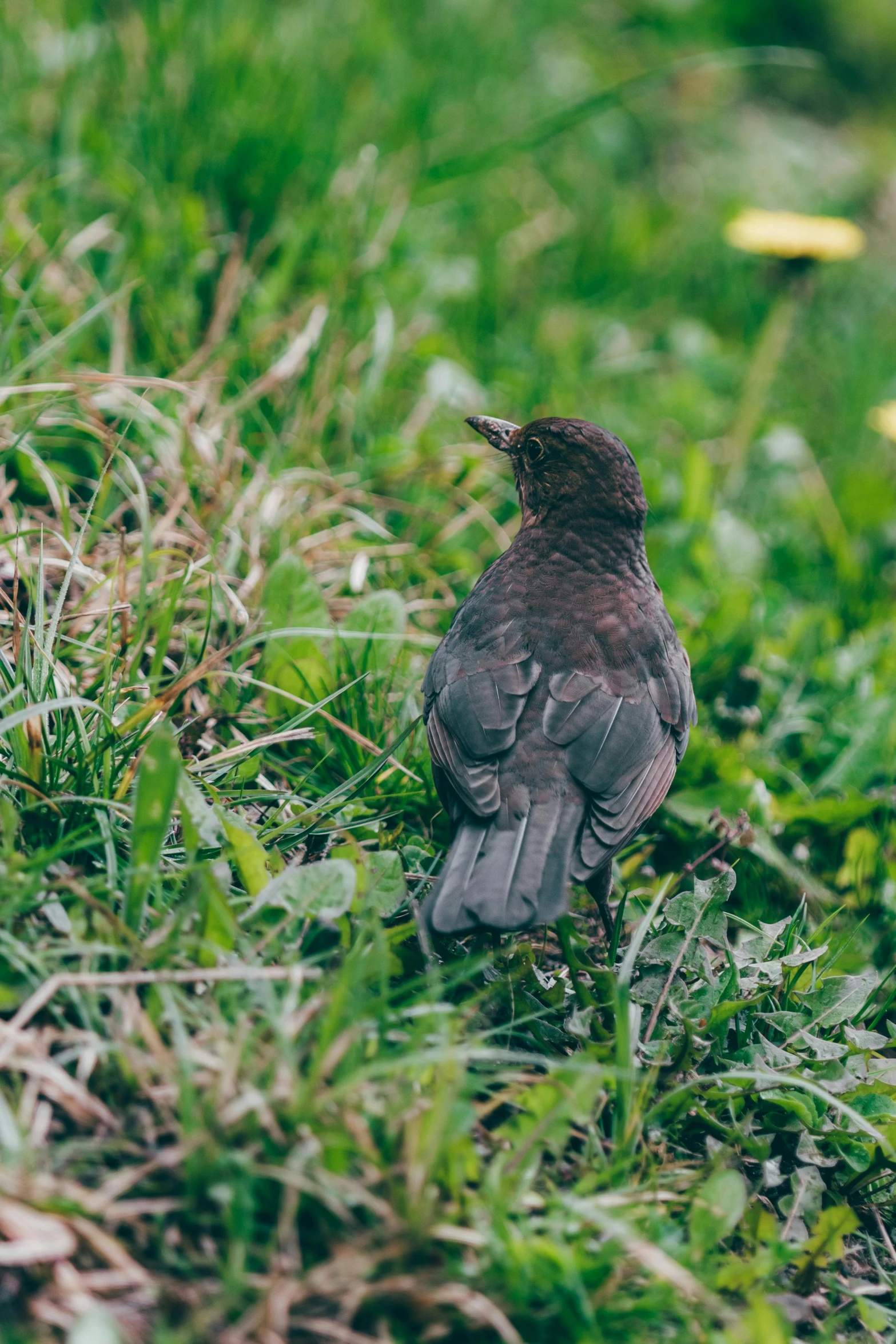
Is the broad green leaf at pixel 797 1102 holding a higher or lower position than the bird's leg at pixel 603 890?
lower

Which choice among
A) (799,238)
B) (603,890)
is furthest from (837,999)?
(799,238)

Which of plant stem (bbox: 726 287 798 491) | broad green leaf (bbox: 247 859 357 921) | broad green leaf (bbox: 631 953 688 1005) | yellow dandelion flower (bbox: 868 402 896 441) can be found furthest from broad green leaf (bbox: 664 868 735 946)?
plant stem (bbox: 726 287 798 491)

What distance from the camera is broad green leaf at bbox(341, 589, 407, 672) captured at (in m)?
3.25

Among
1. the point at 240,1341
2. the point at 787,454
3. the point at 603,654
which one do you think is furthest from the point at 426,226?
the point at 240,1341

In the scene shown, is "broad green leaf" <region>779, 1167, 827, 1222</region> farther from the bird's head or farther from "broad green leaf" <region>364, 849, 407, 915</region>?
the bird's head

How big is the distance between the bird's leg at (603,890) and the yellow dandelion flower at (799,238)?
10.2 feet

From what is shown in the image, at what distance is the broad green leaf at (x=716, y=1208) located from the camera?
2029mm

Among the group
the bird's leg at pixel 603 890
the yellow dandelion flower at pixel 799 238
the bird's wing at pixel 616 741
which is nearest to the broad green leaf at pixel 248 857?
the bird's wing at pixel 616 741

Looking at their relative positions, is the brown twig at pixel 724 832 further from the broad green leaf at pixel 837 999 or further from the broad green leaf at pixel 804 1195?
the broad green leaf at pixel 804 1195

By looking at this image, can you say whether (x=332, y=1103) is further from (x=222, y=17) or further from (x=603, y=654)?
(x=222, y=17)

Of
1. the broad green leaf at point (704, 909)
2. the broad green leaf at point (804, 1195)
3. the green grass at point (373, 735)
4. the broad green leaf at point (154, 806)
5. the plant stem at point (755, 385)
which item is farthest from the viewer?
the plant stem at point (755, 385)

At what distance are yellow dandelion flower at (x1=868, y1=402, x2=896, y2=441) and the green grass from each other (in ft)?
0.86

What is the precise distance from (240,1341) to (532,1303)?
0.50 m

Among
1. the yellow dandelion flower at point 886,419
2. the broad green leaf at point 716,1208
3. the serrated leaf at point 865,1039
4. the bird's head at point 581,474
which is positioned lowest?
the broad green leaf at point 716,1208
